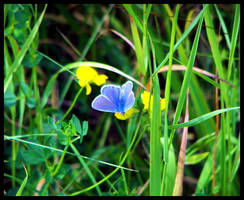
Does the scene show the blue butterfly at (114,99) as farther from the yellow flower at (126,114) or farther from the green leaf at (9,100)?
the green leaf at (9,100)

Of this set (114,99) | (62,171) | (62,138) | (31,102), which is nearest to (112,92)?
(114,99)

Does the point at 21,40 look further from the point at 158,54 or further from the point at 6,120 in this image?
the point at 158,54

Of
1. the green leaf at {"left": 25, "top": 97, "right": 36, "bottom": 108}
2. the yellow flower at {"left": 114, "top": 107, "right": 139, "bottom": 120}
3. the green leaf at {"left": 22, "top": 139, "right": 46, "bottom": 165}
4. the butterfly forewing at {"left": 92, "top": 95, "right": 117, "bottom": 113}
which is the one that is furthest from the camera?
the green leaf at {"left": 25, "top": 97, "right": 36, "bottom": 108}

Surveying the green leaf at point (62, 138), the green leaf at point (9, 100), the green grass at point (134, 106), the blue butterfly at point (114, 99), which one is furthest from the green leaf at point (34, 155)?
the blue butterfly at point (114, 99)

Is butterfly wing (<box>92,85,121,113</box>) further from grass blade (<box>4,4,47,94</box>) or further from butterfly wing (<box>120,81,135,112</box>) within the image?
grass blade (<box>4,4,47,94</box>)

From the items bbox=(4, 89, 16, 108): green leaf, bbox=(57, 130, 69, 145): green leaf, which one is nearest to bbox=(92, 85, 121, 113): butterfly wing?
bbox=(57, 130, 69, 145): green leaf

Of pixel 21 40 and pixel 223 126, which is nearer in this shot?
pixel 223 126

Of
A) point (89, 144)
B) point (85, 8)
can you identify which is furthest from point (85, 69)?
point (85, 8)
